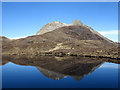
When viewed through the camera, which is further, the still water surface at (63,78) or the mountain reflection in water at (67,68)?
the mountain reflection in water at (67,68)

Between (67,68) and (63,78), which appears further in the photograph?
(67,68)

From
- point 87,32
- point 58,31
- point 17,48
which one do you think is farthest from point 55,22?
point 17,48

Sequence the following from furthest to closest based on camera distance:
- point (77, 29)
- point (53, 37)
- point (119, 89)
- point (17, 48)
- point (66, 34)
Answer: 1. point (77, 29)
2. point (66, 34)
3. point (53, 37)
4. point (17, 48)
5. point (119, 89)

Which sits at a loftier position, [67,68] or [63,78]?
[67,68]

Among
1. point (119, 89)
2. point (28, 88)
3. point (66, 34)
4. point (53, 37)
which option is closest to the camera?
point (119, 89)

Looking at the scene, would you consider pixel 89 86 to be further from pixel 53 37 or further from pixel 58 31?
pixel 58 31

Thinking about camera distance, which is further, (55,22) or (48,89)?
(55,22)

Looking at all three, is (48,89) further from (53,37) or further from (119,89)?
(53,37)

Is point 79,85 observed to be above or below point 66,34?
below

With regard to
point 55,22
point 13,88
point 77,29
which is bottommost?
point 13,88

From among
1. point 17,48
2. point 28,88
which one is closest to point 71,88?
point 28,88

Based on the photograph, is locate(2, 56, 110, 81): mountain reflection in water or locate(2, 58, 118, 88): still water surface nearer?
locate(2, 58, 118, 88): still water surface
